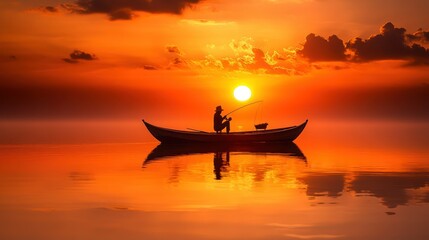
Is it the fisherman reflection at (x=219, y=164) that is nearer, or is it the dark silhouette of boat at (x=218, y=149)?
the fisherman reflection at (x=219, y=164)

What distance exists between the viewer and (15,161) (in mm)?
32875

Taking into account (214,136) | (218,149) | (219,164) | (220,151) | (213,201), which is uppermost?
(214,136)

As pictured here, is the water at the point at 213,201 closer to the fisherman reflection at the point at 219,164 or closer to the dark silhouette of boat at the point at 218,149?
the fisherman reflection at the point at 219,164

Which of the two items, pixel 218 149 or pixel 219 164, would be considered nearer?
pixel 219 164

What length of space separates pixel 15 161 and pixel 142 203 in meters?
18.2

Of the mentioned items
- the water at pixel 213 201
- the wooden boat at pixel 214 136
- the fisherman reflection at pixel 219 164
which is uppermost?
the wooden boat at pixel 214 136

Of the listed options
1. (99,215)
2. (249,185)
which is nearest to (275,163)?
(249,185)

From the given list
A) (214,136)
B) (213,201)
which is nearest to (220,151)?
(214,136)

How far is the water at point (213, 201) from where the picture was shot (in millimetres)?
13539

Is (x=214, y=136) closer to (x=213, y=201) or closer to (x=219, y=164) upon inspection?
(x=219, y=164)

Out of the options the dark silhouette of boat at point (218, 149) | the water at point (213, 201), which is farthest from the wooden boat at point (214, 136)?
the water at point (213, 201)

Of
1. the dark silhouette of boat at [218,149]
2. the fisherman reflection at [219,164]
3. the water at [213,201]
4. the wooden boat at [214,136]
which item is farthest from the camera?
the wooden boat at [214,136]

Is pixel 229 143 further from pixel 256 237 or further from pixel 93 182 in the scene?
pixel 256 237

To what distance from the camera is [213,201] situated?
57.1 feet
